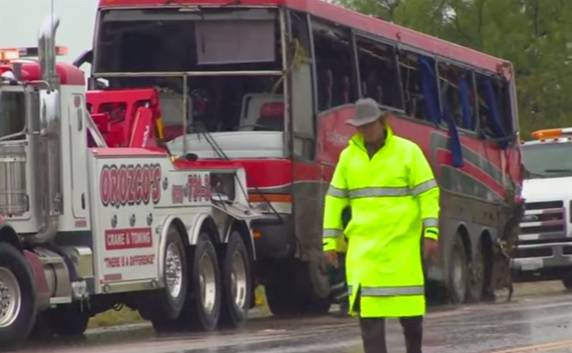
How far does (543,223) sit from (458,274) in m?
3.07

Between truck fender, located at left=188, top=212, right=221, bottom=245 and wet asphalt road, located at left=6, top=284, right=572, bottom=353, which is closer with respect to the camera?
wet asphalt road, located at left=6, top=284, right=572, bottom=353

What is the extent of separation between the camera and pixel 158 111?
689 inches

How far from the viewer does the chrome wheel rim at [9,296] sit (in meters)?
14.5

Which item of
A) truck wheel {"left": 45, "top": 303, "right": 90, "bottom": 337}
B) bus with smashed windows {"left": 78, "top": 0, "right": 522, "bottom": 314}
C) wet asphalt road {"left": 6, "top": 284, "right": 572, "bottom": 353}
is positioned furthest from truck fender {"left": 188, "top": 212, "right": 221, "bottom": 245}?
truck wheel {"left": 45, "top": 303, "right": 90, "bottom": 337}

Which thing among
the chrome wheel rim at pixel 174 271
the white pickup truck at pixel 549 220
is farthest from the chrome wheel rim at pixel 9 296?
the white pickup truck at pixel 549 220

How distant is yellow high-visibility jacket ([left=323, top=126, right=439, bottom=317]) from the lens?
30.7 ft

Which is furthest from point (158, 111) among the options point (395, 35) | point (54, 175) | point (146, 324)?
point (395, 35)

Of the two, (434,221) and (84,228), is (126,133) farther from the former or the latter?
(434,221)

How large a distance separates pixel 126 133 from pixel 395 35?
5.82 metres

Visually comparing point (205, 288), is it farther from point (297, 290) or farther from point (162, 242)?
point (297, 290)

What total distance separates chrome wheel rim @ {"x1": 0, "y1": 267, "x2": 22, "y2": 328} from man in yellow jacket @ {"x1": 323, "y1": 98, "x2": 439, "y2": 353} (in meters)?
5.70

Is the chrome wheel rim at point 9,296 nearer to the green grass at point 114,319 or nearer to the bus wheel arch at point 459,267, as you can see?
the green grass at point 114,319

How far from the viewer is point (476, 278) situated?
23.9 m

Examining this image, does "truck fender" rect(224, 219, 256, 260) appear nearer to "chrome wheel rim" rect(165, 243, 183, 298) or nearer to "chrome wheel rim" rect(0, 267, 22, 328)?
"chrome wheel rim" rect(165, 243, 183, 298)
